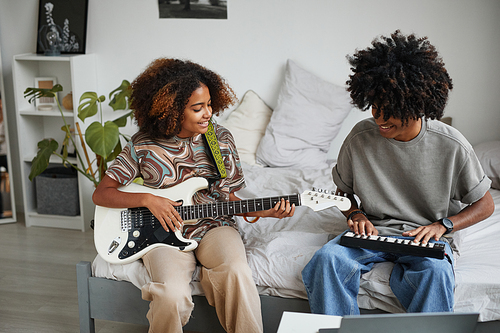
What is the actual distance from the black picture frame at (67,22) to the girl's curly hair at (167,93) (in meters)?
1.60

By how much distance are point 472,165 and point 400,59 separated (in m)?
0.40

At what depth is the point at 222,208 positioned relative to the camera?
1.58 m

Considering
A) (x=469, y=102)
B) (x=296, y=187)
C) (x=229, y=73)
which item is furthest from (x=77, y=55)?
(x=469, y=102)

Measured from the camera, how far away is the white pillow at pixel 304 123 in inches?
107

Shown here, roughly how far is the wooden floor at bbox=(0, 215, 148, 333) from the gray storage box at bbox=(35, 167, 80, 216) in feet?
0.44

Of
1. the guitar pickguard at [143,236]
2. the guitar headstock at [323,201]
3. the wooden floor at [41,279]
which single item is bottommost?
the wooden floor at [41,279]

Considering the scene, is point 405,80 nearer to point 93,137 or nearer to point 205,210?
point 205,210

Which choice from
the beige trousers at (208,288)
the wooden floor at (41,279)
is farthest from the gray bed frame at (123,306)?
the wooden floor at (41,279)

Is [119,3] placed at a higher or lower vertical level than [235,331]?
higher

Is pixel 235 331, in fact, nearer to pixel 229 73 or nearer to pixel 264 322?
pixel 264 322

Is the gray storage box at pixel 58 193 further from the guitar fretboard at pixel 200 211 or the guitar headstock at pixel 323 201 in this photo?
the guitar headstock at pixel 323 201

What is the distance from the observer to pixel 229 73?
303 cm

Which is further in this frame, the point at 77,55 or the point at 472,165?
the point at 77,55

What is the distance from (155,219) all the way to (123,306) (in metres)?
0.33
